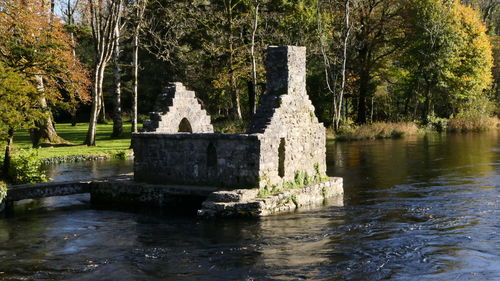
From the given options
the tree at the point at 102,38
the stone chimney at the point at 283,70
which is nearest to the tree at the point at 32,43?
the tree at the point at 102,38

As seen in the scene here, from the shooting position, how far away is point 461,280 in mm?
12305

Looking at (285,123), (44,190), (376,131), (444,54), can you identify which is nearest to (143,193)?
(44,190)

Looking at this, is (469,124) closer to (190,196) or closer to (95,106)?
(95,106)

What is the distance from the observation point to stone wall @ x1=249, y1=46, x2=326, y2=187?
61.7ft

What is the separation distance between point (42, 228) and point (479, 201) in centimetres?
1350

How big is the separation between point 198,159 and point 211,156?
18.4 inches

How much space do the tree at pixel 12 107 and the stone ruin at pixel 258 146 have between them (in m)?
4.01

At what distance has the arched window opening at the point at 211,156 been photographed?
64.0ft

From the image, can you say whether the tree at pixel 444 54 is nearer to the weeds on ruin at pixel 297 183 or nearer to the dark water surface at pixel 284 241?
the dark water surface at pixel 284 241

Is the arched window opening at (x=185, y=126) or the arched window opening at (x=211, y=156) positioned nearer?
the arched window opening at (x=211, y=156)

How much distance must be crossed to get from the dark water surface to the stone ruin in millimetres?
1672

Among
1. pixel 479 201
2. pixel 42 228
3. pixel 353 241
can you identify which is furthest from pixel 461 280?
pixel 42 228

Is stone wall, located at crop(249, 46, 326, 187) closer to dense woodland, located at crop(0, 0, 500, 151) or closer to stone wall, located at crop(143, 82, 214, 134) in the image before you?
stone wall, located at crop(143, 82, 214, 134)

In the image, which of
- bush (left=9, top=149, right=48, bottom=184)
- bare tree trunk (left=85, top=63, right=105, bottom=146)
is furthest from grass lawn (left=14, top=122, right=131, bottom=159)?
bush (left=9, top=149, right=48, bottom=184)
